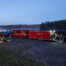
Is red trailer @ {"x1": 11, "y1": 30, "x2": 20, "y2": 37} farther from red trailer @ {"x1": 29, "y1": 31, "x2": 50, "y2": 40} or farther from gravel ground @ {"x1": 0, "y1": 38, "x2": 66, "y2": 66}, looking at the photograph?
gravel ground @ {"x1": 0, "y1": 38, "x2": 66, "y2": 66}

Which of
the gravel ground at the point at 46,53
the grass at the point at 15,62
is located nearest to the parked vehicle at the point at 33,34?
the gravel ground at the point at 46,53

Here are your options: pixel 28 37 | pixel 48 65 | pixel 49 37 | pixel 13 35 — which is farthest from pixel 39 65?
pixel 13 35

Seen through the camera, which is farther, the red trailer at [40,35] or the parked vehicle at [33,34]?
the parked vehicle at [33,34]

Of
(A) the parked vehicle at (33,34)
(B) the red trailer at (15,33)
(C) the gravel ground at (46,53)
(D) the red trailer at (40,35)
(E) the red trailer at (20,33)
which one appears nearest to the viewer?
(C) the gravel ground at (46,53)

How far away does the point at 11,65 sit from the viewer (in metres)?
7.80

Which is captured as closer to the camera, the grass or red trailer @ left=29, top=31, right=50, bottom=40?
the grass

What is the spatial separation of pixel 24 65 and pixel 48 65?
217 centimetres

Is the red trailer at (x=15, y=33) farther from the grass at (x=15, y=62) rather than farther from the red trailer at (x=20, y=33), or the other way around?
the grass at (x=15, y=62)

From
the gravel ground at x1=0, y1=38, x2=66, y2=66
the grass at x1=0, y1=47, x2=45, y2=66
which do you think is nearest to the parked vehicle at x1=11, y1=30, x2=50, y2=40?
the gravel ground at x1=0, y1=38, x2=66, y2=66

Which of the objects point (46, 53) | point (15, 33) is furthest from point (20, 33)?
point (46, 53)

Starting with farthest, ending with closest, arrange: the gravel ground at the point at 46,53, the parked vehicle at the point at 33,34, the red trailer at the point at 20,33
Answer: the red trailer at the point at 20,33
the parked vehicle at the point at 33,34
the gravel ground at the point at 46,53

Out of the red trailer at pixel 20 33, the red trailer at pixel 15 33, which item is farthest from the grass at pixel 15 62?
the red trailer at pixel 15 33

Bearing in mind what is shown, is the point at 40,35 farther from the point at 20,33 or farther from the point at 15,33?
the point at 15,33

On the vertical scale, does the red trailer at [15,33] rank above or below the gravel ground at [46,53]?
above
